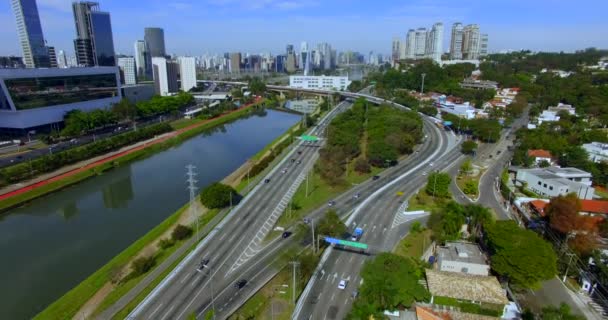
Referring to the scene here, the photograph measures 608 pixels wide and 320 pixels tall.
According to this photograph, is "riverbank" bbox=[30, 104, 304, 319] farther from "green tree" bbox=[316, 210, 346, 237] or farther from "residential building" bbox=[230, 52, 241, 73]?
"residential building" bbox=[230, 52, 241, 73]

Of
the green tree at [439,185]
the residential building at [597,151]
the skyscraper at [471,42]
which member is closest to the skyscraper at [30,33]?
the green tree at [439,185]

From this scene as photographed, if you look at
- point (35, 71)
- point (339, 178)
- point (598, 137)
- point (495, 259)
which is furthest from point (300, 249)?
point (35, 71)

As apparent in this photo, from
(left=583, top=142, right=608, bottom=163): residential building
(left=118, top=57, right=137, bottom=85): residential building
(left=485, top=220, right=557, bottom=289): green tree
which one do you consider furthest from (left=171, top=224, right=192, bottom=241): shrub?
(left=118, top=57, right=137, bottom=85): residential building

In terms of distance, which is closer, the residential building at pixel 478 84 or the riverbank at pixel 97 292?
the riverbank at pixel 97 292

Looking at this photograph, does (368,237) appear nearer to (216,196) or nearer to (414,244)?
(414,244)

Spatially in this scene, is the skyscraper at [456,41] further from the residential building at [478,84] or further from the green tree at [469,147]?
the green tree at [469,147]

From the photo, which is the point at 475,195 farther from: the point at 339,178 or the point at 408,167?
the point at 339,178

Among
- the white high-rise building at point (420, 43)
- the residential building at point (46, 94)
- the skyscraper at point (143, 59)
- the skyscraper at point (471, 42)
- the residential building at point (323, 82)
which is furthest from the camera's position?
the white high-rise building at point (420, 43)
